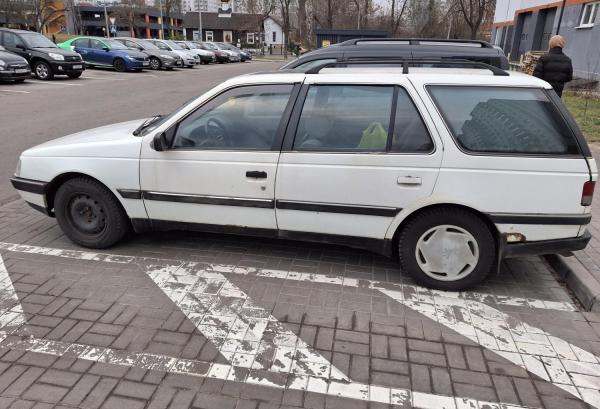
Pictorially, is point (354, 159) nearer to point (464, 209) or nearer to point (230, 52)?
point (464, 209)

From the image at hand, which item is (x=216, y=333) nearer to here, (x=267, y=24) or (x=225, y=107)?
(x=225, y=107)

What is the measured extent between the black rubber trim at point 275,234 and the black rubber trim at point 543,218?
849 mm

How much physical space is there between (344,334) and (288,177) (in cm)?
127

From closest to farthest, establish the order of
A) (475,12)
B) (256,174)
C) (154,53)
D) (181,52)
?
(256,174) < (154,53) < (181,52) < (475,12)

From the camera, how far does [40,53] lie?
17.2m

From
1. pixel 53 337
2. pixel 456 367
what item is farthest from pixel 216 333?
pixel 456 367

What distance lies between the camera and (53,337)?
119 inches

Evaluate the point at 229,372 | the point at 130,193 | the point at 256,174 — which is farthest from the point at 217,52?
the point at 229,372

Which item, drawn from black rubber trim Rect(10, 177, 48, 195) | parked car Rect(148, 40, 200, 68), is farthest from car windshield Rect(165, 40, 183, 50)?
black rubber trim Rect(10, 177, 48, 195)

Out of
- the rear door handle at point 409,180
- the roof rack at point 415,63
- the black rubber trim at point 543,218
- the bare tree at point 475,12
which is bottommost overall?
the black rubber trim at point 543,218

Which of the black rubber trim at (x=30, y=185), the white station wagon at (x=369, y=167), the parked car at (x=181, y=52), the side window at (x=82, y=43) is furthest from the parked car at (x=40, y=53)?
the white station wagon at (x=369, y=167)

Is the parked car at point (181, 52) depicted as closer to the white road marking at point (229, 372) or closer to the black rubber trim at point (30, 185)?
the black rubber trim at point (30, 185)

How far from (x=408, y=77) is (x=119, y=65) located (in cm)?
2311

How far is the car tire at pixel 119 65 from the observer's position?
23219 millimetres
